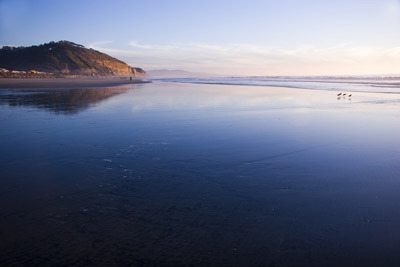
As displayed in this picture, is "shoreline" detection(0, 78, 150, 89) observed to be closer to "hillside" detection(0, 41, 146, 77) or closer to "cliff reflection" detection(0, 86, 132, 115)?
"cliff reflection" detection(0, 86, 132, 115)

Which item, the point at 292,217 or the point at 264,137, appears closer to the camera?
the point at 292,217

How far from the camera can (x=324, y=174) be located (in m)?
5.23

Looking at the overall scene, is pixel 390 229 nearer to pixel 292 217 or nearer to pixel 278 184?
pixel 292 217

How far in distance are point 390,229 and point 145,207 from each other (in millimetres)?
3217

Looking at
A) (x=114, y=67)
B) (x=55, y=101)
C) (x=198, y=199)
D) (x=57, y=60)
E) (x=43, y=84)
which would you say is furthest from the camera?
(x=114, y=67)

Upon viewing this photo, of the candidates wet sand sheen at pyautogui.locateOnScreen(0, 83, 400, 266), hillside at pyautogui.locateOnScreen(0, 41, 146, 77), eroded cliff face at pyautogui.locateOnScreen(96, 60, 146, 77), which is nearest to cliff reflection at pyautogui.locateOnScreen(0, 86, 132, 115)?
wet sand sheen at pyautogui.locateOnScreen(0, 83, 400, 266)

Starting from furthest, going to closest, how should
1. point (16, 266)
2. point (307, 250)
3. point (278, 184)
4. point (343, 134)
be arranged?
point (343, 134) < point (278, 184) < point (307, 250) < point (16, 266)

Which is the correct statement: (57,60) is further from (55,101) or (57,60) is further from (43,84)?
(55,101)

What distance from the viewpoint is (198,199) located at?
4133 millimetres

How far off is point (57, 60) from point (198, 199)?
103836mm

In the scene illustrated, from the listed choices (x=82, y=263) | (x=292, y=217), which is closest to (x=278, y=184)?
(x=292, y=217)

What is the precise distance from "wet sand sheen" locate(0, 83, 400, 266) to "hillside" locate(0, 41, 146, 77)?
8637 centimetres

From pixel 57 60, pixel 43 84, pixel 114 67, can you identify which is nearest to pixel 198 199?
pixel 43 84

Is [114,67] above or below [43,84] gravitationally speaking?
above
